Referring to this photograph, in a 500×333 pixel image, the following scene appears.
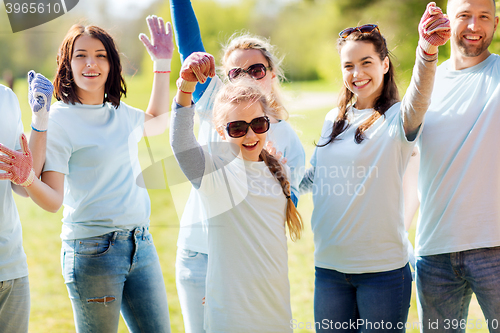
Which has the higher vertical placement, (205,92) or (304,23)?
(304,23)

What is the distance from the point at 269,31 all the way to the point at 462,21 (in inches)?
720

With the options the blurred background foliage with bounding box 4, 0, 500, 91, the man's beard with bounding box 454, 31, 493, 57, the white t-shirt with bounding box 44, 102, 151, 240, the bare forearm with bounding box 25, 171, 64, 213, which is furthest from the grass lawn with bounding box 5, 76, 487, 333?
the blurred background foliage with bounding box 4, 0, 500, 91

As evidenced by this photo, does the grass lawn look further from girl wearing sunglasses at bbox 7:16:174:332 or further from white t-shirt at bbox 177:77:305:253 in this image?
girl wearing sunglasses at bbox 7:16:174:332

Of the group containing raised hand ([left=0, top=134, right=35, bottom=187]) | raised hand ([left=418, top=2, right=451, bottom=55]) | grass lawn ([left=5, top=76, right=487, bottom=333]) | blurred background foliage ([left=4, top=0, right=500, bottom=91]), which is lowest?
grass lawn ([left=5, top=76, right=487, bottom=333])

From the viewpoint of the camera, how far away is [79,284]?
6.15 ft

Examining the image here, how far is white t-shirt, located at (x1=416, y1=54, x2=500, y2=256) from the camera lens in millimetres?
1875

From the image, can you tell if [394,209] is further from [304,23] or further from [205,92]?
[304,23]

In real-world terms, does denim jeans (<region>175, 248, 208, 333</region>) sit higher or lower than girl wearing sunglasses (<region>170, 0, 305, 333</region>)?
lower

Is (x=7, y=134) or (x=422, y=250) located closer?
(x=7, y=134)

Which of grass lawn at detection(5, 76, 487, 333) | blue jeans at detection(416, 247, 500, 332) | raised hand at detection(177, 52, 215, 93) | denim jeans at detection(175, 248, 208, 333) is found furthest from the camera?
grass lawn at detection(5, 76, 487, 333)

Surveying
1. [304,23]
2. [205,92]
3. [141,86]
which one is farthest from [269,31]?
[205,92]

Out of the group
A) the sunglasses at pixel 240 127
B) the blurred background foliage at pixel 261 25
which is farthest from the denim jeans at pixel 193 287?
the blurred background foliage at pixel 261 25

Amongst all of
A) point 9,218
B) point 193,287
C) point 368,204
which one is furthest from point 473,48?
point 9,218

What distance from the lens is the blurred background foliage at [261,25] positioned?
13516 mm
